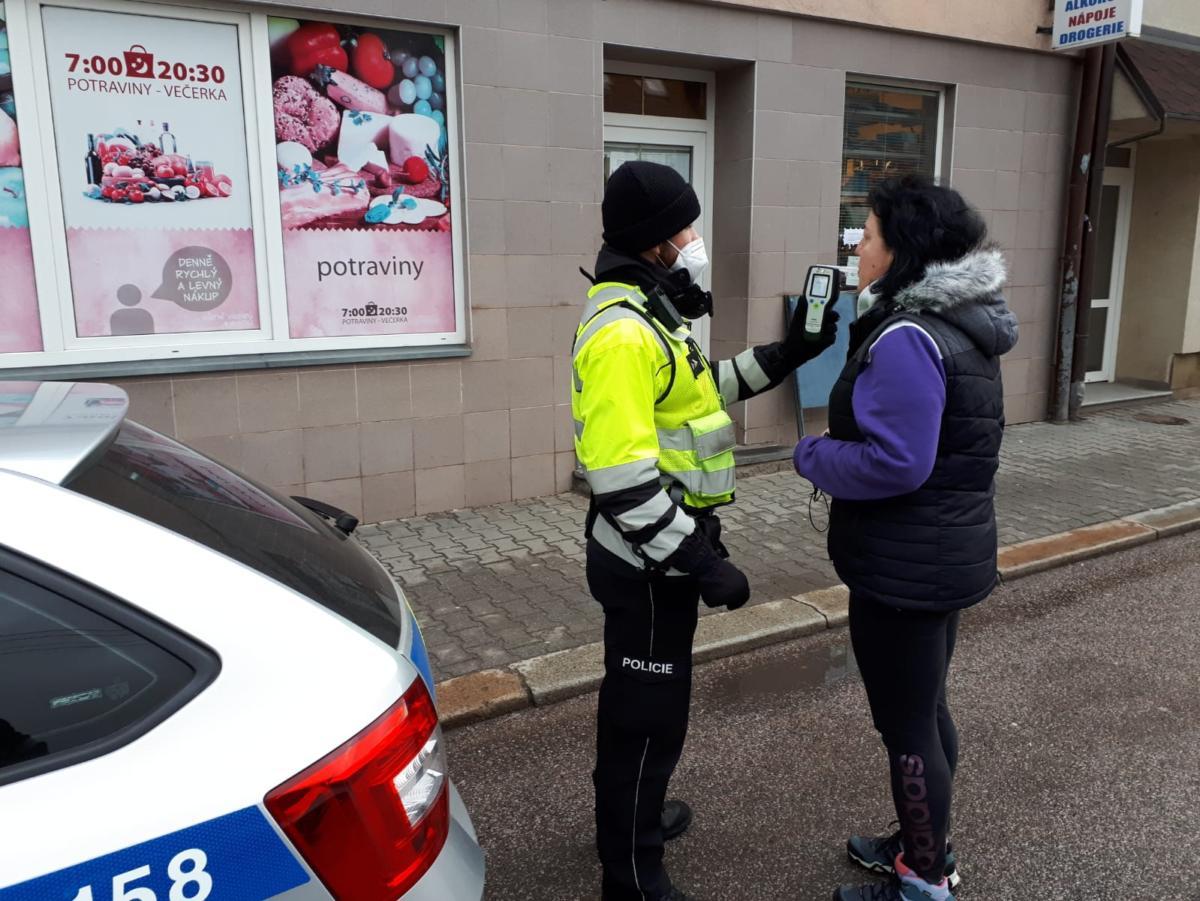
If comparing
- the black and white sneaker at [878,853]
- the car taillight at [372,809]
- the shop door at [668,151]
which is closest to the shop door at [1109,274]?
the shop door at [668,151]

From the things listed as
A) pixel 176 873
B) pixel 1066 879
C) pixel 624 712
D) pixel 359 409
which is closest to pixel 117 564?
pixel 176 873

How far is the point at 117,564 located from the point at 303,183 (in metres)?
4.69

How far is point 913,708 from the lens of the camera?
2.40 meters

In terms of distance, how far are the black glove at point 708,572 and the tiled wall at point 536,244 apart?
12.9ft

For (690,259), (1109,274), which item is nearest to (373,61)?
(690,259)

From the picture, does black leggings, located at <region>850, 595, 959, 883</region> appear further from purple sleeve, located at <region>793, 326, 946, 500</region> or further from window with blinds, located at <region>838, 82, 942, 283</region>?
window with blinds, located at <region>838, 82, 942, 283</region>

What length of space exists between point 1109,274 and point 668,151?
6.53 m

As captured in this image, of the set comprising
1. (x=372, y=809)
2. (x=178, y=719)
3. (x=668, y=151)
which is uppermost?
(x=668, y=151)

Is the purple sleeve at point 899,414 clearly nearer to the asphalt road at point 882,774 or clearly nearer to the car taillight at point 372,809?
the car taillight at point 372,809

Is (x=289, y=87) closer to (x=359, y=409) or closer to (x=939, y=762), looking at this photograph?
(x=359, y=409)

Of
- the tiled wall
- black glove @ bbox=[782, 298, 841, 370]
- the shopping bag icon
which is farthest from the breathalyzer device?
the shopping bag icon

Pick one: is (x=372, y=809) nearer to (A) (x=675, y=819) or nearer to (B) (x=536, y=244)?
(A) (x=675, y=819)

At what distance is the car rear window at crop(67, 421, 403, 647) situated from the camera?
1565 mm

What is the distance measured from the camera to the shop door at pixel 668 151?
6.97 meters
